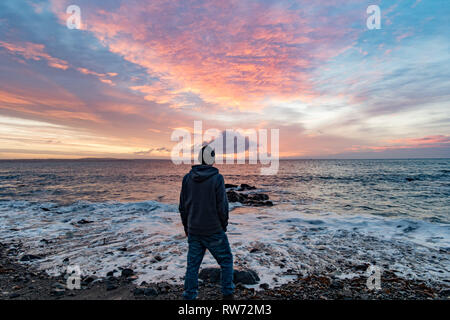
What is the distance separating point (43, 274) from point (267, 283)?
585cm

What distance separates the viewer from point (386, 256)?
23.5 feet

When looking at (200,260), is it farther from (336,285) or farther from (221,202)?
(336,285)

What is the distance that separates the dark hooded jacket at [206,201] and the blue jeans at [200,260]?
0.53 feet

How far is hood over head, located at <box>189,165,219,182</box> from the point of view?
3.99 m

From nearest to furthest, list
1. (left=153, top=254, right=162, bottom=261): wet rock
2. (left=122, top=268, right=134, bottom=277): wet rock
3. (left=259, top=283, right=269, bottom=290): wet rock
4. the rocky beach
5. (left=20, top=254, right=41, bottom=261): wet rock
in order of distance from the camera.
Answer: the rocky beach
(left=259, top=283, right=269, bottom=290): wet rock
(left=122, top=268, right=134, bottom=277): wet rock
(left=153, top=254, right=162, bottom=261): wet rock
(left=20, top=254, right=41, bottom=261): wet rock

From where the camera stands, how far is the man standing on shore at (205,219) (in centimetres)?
402

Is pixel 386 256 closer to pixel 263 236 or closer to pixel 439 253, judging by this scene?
pixel 439 253

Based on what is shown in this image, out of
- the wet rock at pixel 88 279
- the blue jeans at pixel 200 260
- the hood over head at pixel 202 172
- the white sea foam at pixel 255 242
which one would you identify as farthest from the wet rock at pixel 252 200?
the hood over head at pixel 202 172

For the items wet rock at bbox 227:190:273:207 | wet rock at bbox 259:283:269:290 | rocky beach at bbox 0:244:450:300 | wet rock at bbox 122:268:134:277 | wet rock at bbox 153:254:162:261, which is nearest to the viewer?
rocky beach at bbox 0:244:450:300

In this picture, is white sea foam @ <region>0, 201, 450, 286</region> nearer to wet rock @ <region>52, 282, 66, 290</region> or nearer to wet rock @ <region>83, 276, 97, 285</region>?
wet rock @ <region>83, 276, 97, 285</region>

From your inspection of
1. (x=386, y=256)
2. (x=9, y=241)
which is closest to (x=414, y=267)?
(x=386, y=256)

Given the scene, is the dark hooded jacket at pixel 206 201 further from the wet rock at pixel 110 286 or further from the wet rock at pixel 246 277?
the wet rock at pixel 110 286

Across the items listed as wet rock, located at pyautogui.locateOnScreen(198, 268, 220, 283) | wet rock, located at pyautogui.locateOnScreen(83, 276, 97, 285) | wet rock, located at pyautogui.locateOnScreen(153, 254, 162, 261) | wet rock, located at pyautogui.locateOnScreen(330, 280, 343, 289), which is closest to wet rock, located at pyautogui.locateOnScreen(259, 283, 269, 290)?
wet rock, located at pyautogui.locateOnScreen(198, 268, 220, 283)

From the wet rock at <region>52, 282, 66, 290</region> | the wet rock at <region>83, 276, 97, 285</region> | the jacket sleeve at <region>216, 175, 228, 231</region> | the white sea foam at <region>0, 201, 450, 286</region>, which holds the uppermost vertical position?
the jacket sleeve at <region>216, 175, 228, 231</region>
